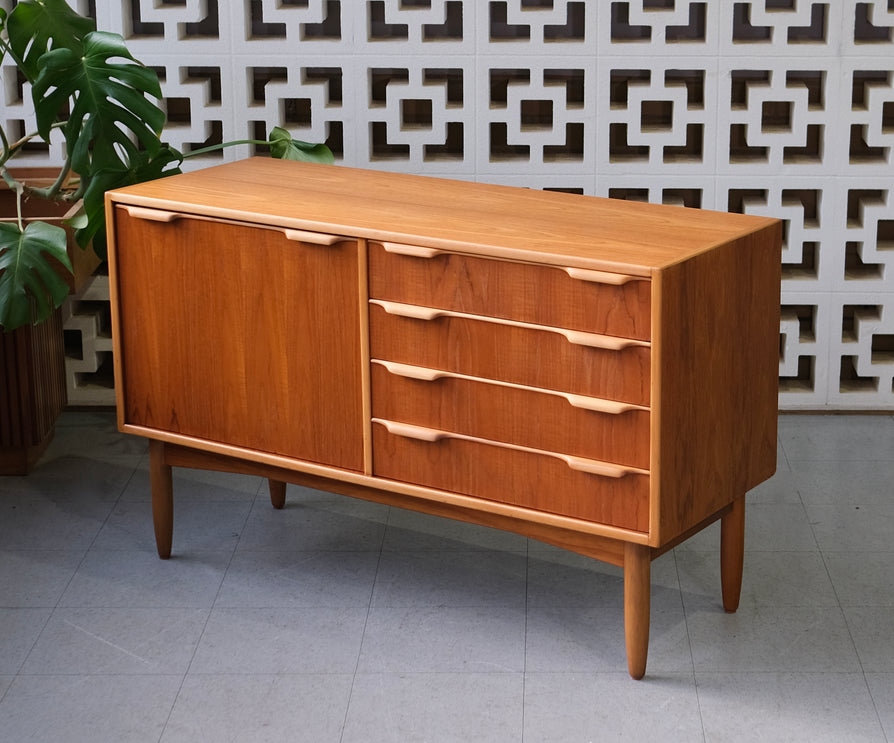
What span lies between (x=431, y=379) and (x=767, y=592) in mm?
1097

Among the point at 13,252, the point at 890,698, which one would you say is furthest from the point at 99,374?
the point at 890,698

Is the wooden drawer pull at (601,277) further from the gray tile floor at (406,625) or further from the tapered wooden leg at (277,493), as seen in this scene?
the tapered wooden leg at (277,493)

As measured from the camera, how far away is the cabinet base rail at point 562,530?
3066 mm

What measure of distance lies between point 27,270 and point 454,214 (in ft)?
4.11

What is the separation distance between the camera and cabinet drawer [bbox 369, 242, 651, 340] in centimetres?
283

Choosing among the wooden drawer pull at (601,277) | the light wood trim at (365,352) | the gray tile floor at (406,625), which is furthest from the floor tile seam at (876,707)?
the light wood trim at (365,352)

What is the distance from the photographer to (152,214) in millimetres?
3371

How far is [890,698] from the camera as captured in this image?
3.05m

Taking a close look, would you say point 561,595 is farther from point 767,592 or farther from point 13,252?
point 13,252

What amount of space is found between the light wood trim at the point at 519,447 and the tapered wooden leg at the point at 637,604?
194 millimetres

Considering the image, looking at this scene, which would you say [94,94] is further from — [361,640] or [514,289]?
[361,640]

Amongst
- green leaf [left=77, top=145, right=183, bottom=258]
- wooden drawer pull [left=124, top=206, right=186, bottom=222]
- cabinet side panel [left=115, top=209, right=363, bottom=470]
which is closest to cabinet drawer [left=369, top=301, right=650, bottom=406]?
cabinet side panel [left=115, top=209, right=363, bottom=470]

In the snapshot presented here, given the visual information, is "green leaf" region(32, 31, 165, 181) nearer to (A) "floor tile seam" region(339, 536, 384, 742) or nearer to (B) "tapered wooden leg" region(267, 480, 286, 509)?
(B) "tapered wooden leg" region(267, 480, 286, 509)

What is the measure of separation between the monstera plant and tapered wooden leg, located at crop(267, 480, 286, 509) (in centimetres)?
81
